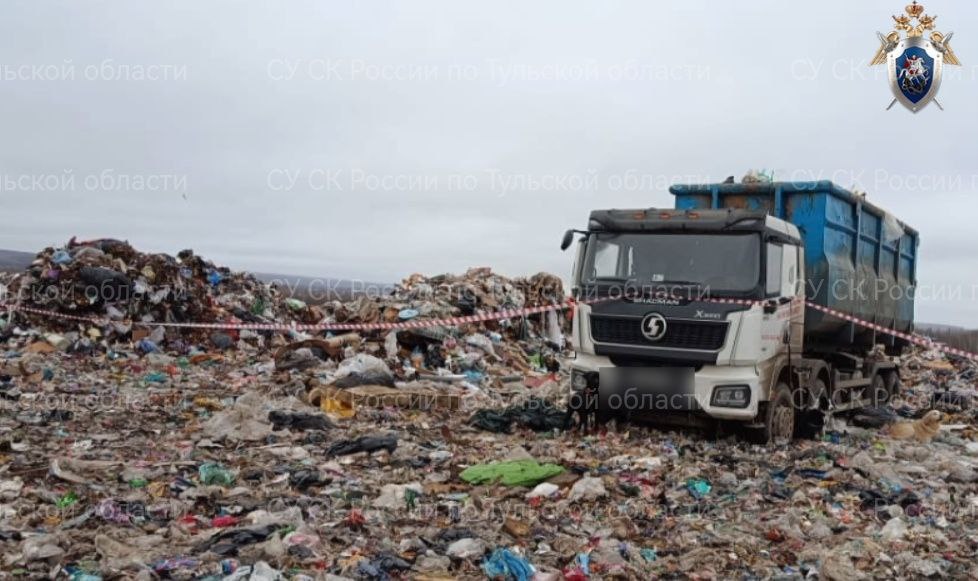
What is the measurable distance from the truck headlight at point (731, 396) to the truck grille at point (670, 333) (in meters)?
0.40

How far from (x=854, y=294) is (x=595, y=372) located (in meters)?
3.76

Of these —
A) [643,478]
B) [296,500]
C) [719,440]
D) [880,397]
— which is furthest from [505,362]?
[296,500]

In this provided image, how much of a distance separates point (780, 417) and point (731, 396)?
0.99m

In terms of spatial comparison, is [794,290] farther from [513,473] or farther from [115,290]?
[115,290]

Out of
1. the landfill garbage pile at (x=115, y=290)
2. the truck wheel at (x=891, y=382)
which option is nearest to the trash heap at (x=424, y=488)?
the truck wheel at (x=891, y=382)

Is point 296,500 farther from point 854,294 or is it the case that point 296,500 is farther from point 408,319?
point 408,319

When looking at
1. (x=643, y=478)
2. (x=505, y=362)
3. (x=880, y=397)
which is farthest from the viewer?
(x=505, y=362)

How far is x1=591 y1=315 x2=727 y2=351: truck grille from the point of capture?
25.4 ft

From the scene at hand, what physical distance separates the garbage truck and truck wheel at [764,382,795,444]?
0.06 ft

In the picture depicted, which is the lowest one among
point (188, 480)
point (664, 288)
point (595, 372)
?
point (188, 480)

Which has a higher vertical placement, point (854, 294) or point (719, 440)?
point (854, 294)

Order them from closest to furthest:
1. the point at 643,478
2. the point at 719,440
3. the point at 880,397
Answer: the point at 643,478
the point at 719,440
the point at 880,397

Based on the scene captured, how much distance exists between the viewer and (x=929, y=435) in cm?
962

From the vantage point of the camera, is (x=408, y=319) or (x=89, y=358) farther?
(x=408, y=319)
